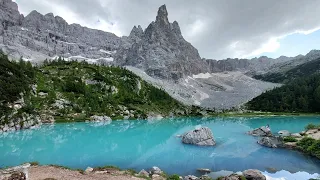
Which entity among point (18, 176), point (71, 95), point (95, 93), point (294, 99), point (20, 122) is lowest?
point (18, 176)

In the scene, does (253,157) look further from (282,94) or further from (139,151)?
(282,94)

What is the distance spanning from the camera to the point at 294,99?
523 ft

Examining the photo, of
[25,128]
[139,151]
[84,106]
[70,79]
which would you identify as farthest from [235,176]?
[70,79]

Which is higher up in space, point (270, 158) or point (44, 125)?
point (44, 125)

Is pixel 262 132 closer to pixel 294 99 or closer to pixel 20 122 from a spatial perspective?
pixel 20 122

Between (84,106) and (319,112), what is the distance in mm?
121678

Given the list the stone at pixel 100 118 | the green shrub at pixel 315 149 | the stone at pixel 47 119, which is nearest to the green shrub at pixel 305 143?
the green shrub at pixel 315 149

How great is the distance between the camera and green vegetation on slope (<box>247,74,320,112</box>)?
150 metres

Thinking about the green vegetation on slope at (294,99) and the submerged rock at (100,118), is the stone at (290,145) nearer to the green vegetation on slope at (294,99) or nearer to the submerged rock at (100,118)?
the submerged rock at (100,118)

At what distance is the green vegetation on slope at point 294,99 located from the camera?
493 ft

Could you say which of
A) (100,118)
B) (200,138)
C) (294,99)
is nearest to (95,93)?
(100,118)

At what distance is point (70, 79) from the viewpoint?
5989 inches

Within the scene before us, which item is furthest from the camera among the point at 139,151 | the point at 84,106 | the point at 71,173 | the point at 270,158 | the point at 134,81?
the point at 134,81

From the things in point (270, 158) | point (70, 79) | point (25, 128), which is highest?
point (70, 79)
